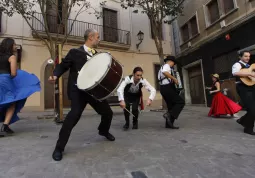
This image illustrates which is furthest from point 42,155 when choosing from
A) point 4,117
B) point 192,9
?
point 192,9

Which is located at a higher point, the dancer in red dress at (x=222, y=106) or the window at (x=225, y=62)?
the window at (x=225, y=62)

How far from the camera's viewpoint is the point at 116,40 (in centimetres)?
1512

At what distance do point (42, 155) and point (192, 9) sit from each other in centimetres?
1460

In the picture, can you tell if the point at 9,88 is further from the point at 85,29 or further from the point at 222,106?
the point at 85,29

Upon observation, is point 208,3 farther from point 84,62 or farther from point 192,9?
point 84,62

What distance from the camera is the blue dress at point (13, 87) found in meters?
4.19

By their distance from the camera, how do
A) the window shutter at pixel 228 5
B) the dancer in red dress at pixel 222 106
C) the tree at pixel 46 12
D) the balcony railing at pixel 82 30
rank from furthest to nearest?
the balcony railing at pixel 82 30 < the window shutter at pixel 228 5 < the tree at pixel 46 12 < the dancer in red dress at pixel 222 106

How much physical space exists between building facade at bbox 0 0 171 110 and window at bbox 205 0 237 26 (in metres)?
4.81

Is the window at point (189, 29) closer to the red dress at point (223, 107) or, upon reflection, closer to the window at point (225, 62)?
the window at point (225, 62)

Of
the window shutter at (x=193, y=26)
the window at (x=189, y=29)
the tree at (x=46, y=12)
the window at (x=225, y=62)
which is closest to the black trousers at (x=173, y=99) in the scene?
the tree at (x=46, y=12)

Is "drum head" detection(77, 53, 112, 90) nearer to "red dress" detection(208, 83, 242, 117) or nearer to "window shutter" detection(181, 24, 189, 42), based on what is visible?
"red dress" detection(208, 83, 242, 117)

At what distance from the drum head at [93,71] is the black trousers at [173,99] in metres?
2.39

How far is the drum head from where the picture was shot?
107 inches

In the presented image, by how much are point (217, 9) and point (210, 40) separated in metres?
1.86
